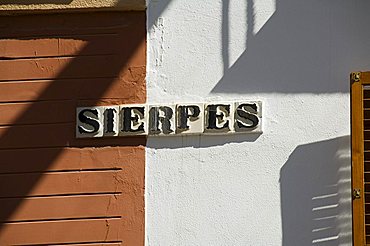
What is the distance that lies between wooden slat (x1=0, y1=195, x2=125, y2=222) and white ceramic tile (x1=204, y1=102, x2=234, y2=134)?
0.69 m

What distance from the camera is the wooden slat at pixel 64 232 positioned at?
18.3 feet

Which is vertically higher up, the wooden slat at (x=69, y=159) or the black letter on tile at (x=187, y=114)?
the black letter on tile at (x=187, y=114)

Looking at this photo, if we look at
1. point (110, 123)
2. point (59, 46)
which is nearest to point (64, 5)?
point (59, 46)

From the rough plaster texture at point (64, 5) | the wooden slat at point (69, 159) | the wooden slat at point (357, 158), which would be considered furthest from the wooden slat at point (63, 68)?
the wooden slat at point (357, 158)

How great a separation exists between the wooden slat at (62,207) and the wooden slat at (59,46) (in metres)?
0.89

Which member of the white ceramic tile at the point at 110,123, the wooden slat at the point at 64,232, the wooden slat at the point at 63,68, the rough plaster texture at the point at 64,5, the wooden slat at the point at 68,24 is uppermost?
the rough plaster texture at the point at 64,5

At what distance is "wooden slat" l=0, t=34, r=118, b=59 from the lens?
577cm

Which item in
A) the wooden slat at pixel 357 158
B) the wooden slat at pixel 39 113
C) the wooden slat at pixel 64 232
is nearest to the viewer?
the wooden slat at pixel 357 158

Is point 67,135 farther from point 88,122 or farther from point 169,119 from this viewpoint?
point 169,119

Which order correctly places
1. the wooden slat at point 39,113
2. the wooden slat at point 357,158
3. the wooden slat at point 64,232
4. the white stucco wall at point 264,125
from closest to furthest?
the wooden slat at point 357,158 < the white stucco wall at point 264,125 < the wooden slat at point 64,232 < the wooden slat at point 39,113

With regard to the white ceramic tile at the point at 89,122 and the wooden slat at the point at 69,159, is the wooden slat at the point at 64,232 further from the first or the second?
the white ceramic tile at the point at 89,122

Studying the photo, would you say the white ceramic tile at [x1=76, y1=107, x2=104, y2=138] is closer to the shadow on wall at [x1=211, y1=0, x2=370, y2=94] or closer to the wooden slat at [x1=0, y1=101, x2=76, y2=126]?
the wooden slat at [x1=0, y1=101, x2=76, y2=126]

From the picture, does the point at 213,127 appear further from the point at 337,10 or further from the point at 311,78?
the point at 337,10

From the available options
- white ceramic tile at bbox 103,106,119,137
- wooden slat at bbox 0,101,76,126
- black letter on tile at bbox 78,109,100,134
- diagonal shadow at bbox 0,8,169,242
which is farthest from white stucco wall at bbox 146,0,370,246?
wooden slat at bbox 0,101,76,126
